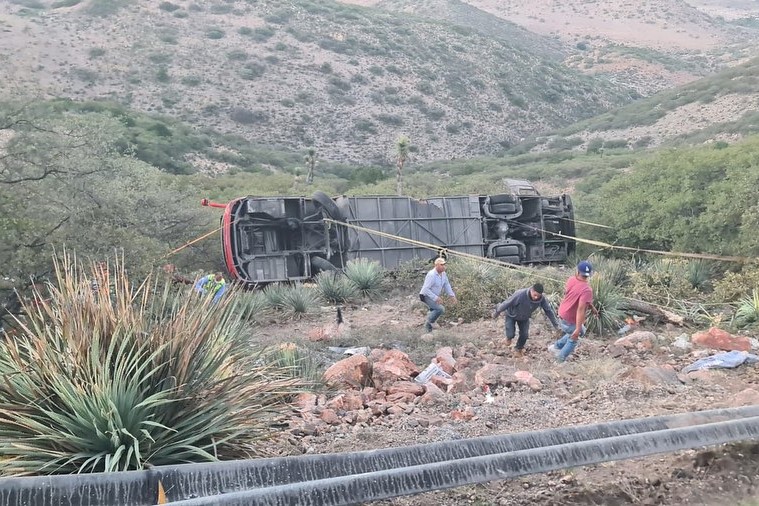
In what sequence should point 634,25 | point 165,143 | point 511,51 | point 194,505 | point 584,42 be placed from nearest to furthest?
point 194,505, point 165,143, point 511,51, point 584,42, point 634,25

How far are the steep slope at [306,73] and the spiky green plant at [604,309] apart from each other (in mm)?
44001

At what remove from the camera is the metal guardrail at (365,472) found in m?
3.32

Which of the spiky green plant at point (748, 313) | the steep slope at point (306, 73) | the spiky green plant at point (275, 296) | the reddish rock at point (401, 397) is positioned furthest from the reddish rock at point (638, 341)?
the steep slope at point (306, 73)

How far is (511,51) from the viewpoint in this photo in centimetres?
7931

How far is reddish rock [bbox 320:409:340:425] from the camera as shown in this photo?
6.37 m

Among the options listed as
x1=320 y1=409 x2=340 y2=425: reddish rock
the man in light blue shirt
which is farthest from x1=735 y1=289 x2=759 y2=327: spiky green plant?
x1=320 y1=409 x2=340 y2=425: reddish rock

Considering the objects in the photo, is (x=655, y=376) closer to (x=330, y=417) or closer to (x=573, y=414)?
(x=573, y=414)

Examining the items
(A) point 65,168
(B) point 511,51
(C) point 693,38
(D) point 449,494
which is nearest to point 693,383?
(D) point 449,494

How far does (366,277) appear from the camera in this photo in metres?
17.7

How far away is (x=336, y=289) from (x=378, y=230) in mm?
3049

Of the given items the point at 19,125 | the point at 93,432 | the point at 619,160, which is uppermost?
the point at 19,125

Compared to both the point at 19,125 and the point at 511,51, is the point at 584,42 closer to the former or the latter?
the point at 511,51

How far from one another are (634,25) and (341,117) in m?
71.9

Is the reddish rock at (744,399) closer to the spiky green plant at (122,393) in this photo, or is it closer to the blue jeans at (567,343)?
the blue jeans at (567,343)
